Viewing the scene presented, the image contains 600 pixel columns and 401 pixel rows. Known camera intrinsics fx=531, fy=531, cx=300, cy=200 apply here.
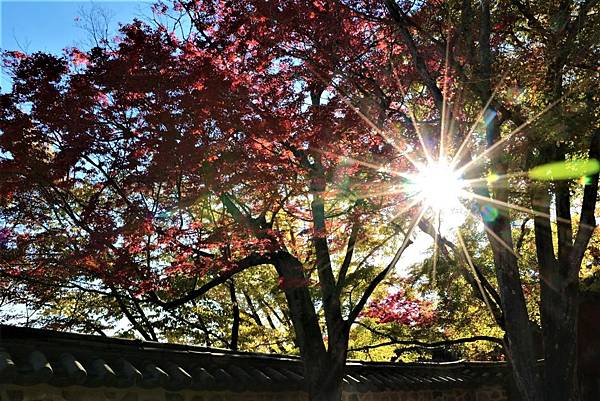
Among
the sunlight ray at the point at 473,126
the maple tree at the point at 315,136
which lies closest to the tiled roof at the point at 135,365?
the maple tree at the point at 315,136

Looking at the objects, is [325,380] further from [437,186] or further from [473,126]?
[473,126]

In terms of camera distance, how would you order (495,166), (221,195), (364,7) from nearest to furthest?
(495,166)
(364,7)
(221,195)

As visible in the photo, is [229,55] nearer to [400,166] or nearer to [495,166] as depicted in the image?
[400,166]

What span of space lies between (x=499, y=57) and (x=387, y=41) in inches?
68.1

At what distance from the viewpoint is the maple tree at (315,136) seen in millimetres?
6703

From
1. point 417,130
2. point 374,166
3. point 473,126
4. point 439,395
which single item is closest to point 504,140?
point 473,126

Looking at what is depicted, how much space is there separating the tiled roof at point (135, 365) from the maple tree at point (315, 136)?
2.61 feet

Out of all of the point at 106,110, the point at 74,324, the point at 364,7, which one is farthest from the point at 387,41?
the point at 74,324

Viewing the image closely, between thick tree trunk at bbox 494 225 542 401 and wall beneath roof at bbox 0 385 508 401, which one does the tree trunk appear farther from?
thick tree trunk at bbox 494 225 542 401

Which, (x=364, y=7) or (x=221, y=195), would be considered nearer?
(x=364, y=7)

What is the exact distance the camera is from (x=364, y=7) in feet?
25.1

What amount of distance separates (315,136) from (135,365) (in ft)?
13.0

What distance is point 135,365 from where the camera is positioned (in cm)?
656

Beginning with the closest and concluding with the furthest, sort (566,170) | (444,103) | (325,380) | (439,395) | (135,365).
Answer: (135,365) < (444,103) < (566,170) < (325,380) < (439,395)
